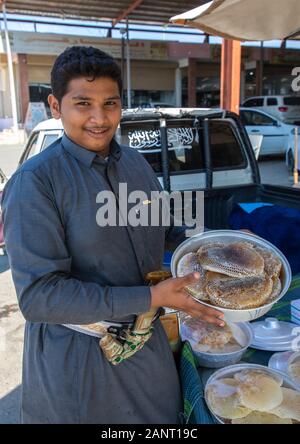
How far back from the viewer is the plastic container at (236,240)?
1291 mm

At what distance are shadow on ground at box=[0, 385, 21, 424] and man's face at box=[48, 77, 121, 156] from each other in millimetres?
2141

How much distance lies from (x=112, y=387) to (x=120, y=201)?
598 mm

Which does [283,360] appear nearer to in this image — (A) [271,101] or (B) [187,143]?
(B) [187,143]

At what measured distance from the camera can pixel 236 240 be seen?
5.47 feet

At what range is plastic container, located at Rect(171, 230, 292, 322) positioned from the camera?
1.29 metres

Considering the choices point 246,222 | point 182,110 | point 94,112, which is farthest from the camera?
point 182,110

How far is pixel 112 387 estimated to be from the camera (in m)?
1.32

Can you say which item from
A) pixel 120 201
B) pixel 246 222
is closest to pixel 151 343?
pixel 120 201

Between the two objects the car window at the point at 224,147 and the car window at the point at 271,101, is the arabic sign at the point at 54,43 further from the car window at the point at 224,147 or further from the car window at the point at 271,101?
the car window at the point at 224,147

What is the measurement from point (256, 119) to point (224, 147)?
10814 mm

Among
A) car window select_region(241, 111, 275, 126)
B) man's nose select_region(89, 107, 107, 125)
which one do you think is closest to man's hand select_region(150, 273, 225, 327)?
man's nose select_region(89, 107, 107, 125)

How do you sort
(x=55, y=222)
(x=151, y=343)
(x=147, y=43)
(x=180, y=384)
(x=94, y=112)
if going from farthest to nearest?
1. (x=147, y=43)
2. (x=180, y=384)
3. (x=151, y=343)
4. (x=94, y=112)
5. (x=55, y=222)

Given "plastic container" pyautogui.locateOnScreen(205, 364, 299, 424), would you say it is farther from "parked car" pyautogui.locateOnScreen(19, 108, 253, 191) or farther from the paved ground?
"parked car" pyautogui.locateOnScreen(19, 108, 253, 191)
